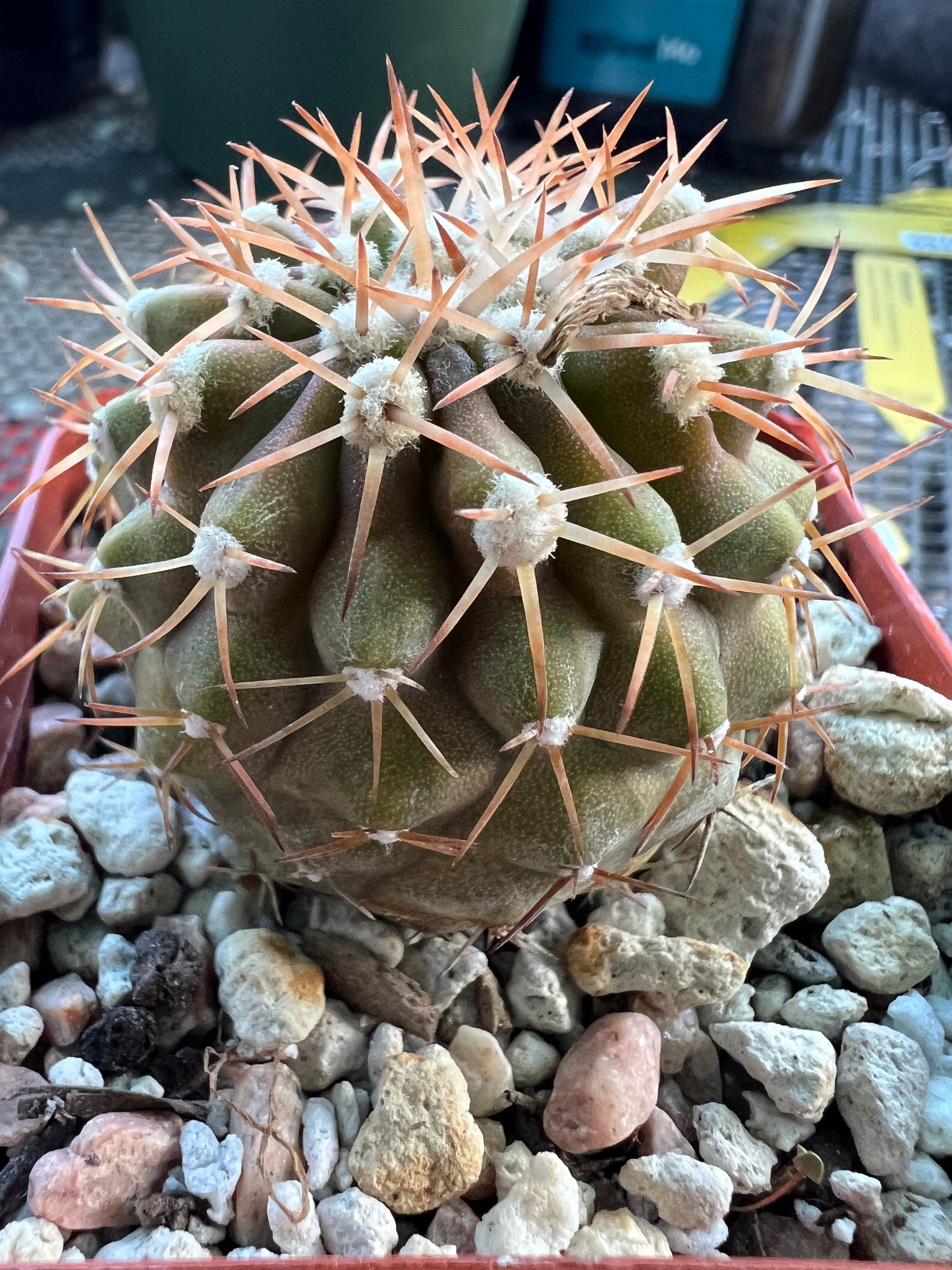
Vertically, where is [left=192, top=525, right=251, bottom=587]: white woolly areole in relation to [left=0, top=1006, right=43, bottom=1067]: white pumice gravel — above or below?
above

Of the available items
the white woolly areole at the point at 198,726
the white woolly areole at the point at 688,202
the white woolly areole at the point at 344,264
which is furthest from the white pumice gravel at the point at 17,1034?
the white woolly areole at the point at 688,202

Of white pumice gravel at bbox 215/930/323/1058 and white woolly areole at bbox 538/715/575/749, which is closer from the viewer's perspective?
white woolly areole at bbox 538/715/575/749

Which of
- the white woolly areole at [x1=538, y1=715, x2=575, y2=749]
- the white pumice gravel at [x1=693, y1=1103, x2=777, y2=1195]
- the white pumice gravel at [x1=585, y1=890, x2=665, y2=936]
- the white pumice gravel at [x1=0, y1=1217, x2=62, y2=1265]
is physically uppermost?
the white woolly areole at [x1=538, y1=715, x2=575, y2=749]

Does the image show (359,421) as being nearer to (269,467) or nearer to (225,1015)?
(269,467)

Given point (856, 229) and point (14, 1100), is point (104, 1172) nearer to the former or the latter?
point (14, 1100)

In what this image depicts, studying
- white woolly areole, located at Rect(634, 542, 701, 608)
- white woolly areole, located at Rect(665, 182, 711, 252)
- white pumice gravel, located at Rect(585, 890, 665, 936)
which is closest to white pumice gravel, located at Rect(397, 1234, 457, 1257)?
white pumice gravel, located at Rect(585, 890, 665, 936)

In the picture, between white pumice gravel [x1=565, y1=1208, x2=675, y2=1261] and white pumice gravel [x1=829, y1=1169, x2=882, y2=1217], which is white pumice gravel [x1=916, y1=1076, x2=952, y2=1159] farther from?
white pumice gravel [x1=565, y1=1208, x2=675, y2=1261]

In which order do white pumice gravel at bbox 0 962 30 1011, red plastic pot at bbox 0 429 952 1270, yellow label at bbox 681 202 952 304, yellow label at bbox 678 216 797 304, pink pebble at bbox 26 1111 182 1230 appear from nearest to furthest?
pink pebble at bbox 26 1111 182 1230
white pumice gravel at bbox 0 962 30 1011
red plastic pot at bbox 0 429 952 1270
yellow label at bbox 678 216 797 304
yellow label at bbox 681 202 952 304
